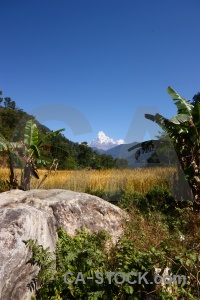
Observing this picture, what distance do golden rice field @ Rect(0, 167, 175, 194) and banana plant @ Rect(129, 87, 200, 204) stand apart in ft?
6.71

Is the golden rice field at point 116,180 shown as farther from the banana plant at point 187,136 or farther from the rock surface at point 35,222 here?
the rock surface at point 35,222

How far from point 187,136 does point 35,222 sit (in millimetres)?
6337

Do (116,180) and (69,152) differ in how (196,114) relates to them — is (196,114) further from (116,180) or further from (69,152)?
(69,152)

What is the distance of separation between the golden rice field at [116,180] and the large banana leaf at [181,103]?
107 inches

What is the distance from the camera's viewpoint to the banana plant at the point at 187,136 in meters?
8.07

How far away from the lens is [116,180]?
11258 mm

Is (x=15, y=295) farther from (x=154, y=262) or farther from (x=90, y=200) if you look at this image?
(x=90, y=200)

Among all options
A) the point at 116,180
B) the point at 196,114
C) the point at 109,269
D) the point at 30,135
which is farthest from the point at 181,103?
the point at 109,269

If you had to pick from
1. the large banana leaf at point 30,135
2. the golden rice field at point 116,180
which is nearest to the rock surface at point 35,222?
the large banana leaf at point 30,135

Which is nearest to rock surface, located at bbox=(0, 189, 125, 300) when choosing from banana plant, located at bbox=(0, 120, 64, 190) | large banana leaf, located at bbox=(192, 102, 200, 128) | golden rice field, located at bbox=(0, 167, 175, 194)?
banana plant, located at bbox=(0, 120, 64, 190)

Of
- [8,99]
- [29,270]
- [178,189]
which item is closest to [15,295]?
Answer: [29,270]

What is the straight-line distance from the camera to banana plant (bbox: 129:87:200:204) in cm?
807

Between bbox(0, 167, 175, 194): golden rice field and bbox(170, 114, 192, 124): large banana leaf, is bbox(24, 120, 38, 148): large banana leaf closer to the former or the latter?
bbox(0, 167, 175, 194): golden rice field

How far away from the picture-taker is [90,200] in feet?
17.8
